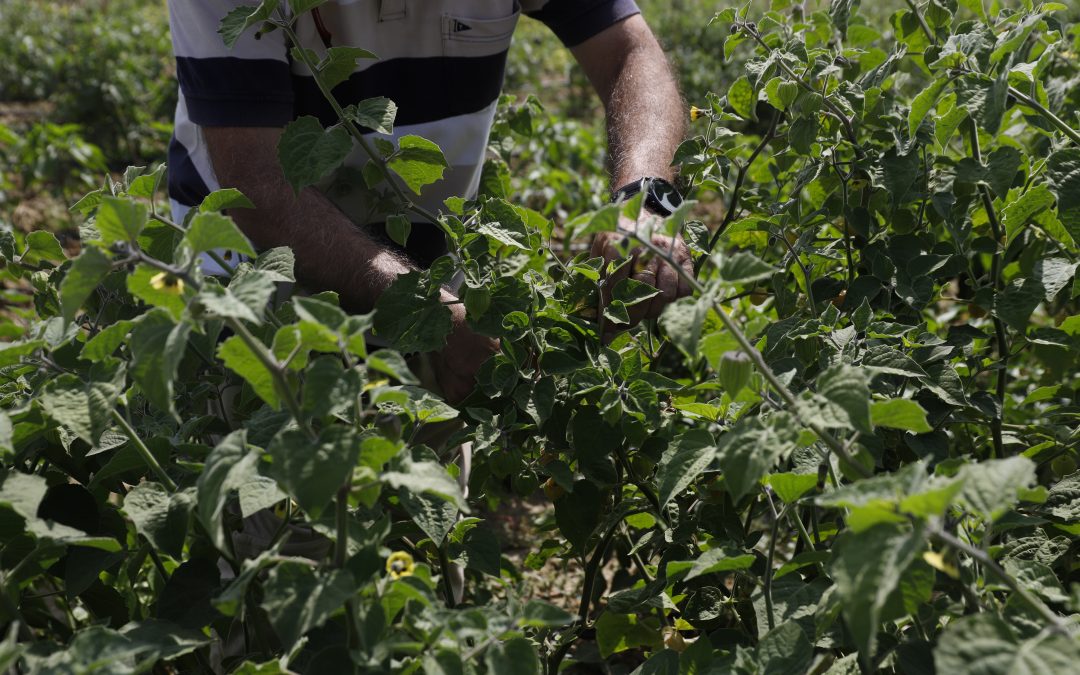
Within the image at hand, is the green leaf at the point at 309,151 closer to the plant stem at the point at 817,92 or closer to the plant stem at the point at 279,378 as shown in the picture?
the plant stem at the point at 279,378

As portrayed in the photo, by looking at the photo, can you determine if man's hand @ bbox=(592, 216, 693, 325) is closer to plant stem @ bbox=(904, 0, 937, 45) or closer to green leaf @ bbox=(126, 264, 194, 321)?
plant stem @ bbox=(904, 0, 937, 45)

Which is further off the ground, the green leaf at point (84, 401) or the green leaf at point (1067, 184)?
the green leaf at point (84, 401)

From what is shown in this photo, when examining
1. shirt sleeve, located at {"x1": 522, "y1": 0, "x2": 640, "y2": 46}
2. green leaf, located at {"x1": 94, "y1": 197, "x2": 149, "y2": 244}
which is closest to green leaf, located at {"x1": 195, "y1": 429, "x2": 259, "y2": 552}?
green leaf, located at {"x1": 94, "y1": 197, "x2": 149, "y2": 244}

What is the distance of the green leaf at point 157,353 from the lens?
1.06 m

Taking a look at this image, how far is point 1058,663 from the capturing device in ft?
3.12

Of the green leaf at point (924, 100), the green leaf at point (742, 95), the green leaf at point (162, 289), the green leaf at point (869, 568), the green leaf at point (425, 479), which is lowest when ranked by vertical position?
the green leaf at point (869, 568)

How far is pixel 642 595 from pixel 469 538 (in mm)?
303

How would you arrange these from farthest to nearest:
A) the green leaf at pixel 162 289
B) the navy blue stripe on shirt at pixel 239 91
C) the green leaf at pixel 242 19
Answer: the navy blue stripe on shirt at pixel 239 91, the green leaf at pixel 242 19, the green leaf at pixel 162 289

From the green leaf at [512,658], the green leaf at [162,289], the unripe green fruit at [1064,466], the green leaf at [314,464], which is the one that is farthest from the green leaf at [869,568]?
the unripe green fruit at [1064,466]

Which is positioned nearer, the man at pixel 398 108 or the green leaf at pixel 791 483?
the green leaf at pixel 791 483

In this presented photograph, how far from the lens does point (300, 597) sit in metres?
1.11

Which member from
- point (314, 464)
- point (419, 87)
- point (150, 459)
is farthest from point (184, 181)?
point (314, 464)

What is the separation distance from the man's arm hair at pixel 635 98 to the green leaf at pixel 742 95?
319 millimetres

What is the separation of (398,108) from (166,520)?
4.77ft
